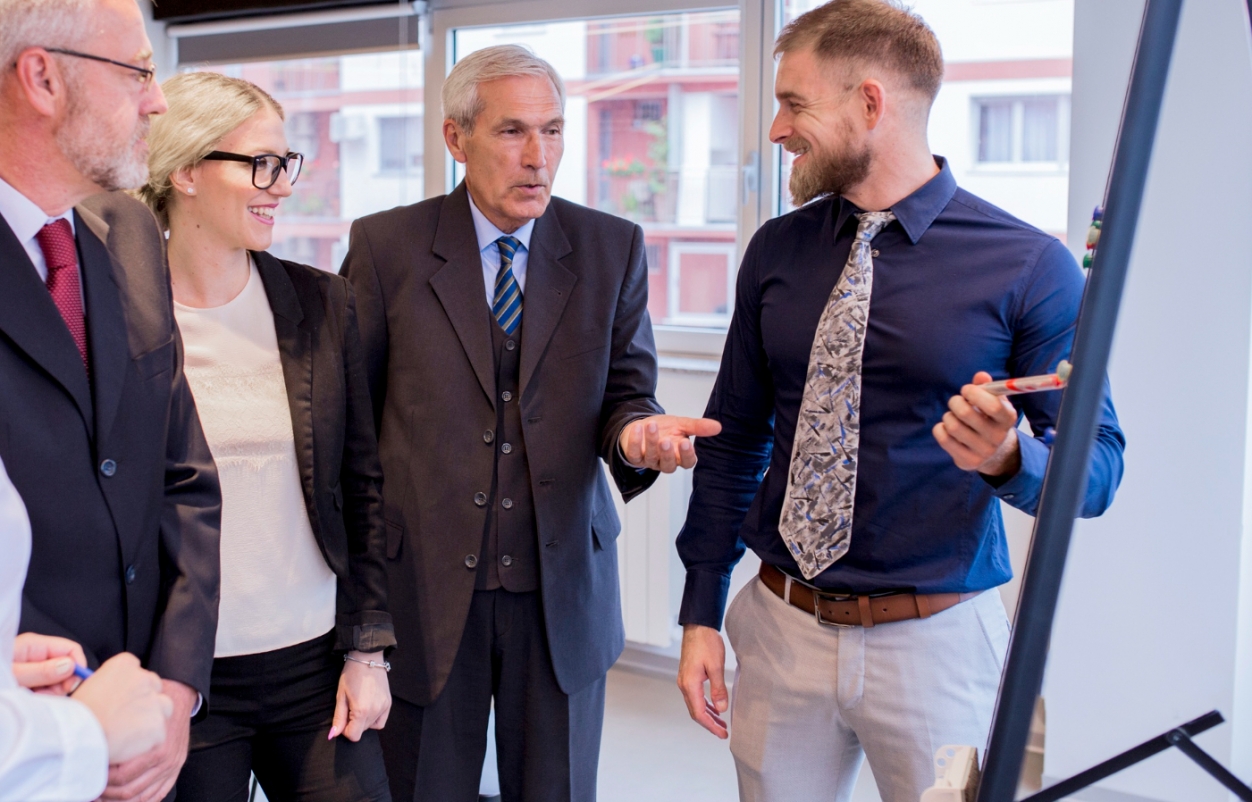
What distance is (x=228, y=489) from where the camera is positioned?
5.05 feet

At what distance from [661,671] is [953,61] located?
225 cm

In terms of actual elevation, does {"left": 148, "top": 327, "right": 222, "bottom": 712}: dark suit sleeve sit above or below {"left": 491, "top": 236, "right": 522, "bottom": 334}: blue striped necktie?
below

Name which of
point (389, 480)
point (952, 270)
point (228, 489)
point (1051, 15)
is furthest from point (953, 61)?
point (228, 489)

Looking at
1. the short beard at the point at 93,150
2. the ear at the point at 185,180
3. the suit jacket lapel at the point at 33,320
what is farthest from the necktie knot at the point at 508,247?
the suit jacket lapel at the point at 33,320

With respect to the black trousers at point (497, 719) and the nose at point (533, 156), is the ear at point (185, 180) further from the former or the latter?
the black trousers at point (497, 719)

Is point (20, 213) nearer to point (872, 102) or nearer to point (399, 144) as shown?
point (872, 102)

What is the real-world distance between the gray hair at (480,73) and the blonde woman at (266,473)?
366mm

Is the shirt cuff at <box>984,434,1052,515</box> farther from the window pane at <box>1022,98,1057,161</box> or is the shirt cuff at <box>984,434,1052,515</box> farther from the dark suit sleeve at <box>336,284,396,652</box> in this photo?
the window pane at <box>1022,98,1057,161</box>

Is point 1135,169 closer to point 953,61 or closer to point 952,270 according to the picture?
point 952,270

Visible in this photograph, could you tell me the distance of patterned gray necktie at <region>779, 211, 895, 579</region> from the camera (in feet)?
4.80

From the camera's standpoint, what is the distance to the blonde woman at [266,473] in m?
1.54

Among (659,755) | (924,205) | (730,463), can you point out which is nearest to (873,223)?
(924,205)

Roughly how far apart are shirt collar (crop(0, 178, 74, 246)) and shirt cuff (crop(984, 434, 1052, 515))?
1171 millimetres

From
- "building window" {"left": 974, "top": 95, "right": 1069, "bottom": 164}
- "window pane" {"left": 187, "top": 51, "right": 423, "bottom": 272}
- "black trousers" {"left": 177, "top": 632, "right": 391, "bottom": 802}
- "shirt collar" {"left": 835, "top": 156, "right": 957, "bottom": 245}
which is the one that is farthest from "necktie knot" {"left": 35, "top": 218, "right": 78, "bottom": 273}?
"window pane" {"left": 187, "top": 51, "right": 423, "bottom": 272}
